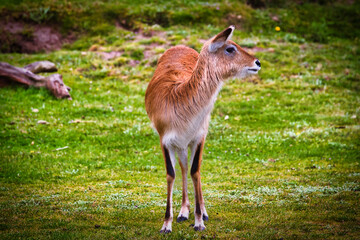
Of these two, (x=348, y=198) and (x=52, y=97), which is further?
(x=52, y=97)

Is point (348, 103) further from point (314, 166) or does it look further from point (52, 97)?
point (52, 97)

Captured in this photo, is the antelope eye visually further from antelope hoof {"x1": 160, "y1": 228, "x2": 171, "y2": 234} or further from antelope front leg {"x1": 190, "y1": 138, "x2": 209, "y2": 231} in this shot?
antelope hoof {"x1": 160, "y1": 228, "x2": 171, "y2": 234}

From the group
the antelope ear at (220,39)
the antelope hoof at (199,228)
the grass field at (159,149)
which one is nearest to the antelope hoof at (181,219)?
the grass field at (159,149)

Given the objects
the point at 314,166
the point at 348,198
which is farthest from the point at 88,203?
the point at 314,166

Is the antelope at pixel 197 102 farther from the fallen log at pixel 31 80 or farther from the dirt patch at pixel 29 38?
the dirt patch at pixel 29 38

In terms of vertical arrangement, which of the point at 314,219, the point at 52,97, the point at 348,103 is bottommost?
the point at 52,97

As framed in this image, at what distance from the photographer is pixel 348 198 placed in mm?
7219

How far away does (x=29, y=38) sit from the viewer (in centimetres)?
2181

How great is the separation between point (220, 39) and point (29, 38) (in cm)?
1837

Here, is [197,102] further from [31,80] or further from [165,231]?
[31,80]

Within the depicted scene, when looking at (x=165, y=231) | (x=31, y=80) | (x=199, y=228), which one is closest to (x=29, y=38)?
(x=31, y=80)

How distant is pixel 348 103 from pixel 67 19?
15.9 m

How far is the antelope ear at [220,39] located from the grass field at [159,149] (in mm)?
2624

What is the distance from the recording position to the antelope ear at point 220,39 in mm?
5934
